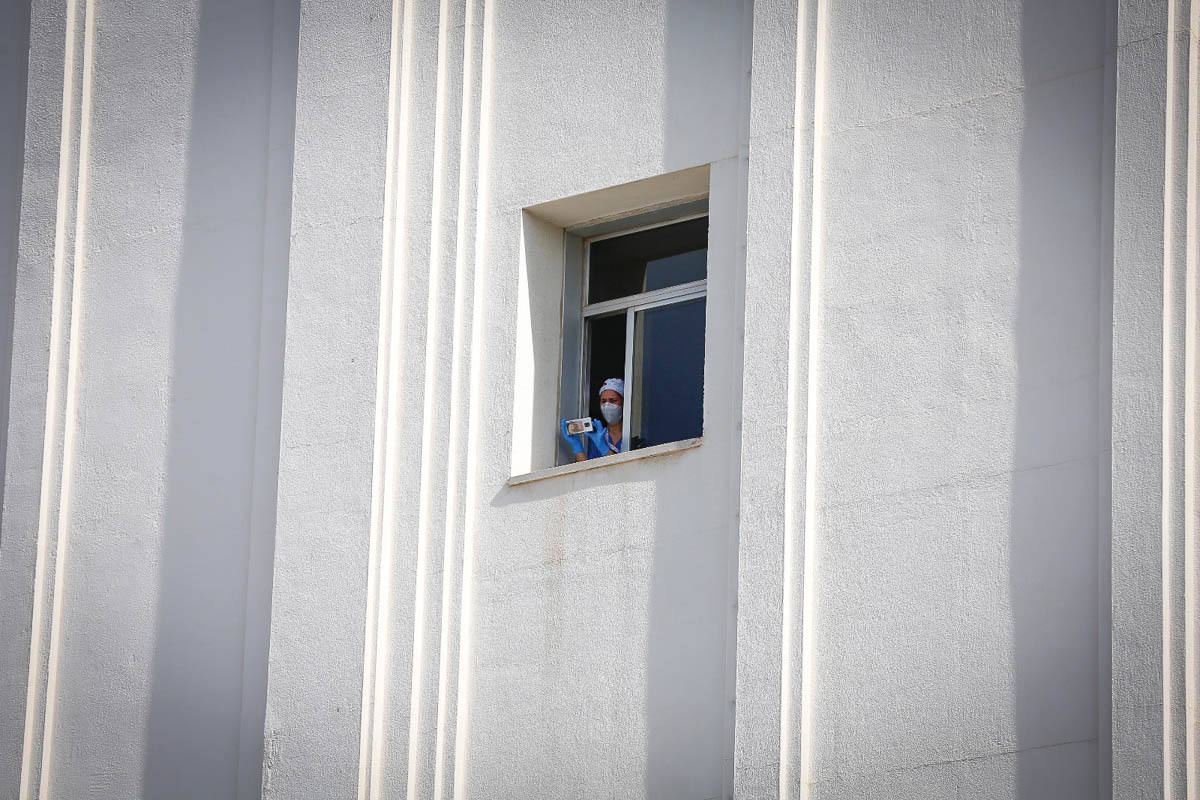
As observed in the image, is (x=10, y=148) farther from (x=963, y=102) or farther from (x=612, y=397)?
(x=963, y=102)

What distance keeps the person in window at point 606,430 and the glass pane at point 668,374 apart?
0.12 meters

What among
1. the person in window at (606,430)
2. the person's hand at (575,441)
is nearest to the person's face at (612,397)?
the person in window at (606,430)

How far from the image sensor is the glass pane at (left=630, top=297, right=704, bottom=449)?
13.5 metres

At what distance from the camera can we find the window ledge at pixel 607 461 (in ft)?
41.8

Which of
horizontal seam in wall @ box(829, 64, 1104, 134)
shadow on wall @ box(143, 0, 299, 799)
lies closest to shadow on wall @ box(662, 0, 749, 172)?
horizontal seam in wall @ box(829, 64, 1104, 134)

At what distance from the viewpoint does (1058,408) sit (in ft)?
36.9

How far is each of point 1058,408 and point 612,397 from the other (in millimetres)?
3649

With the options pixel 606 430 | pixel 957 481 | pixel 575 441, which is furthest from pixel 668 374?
pixel 957 481

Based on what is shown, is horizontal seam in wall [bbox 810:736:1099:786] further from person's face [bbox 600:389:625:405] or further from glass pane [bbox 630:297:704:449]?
person's face [bbox 600:389:625:405]

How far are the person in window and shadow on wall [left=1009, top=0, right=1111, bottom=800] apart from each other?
11.0 ft

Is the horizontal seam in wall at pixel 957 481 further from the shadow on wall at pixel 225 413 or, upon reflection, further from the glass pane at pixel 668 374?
the shadow on wall at pixel 225 413

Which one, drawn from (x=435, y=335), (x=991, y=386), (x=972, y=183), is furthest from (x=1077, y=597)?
(x=435, y=335)

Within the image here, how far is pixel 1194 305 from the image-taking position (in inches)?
423

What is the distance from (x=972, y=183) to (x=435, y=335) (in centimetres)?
404
